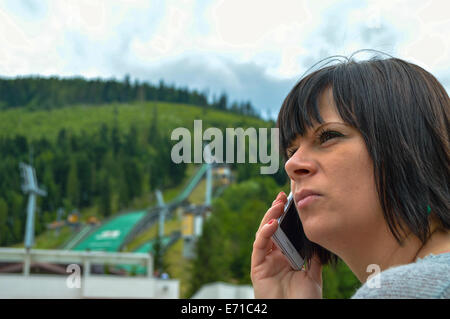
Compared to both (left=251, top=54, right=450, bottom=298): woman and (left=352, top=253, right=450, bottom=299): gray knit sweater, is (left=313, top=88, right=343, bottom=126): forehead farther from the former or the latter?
(left=352, top=253, right=450, bottom=299): gray knit sweater

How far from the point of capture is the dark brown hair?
84 cm

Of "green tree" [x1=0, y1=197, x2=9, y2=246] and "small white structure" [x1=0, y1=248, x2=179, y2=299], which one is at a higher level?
"green tree" [x1=0, y1=197, x2=9, y2=246]

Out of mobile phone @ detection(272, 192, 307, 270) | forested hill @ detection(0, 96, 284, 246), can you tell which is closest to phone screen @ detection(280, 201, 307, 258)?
mobile phone @ detection(272, 192, 307, 270)

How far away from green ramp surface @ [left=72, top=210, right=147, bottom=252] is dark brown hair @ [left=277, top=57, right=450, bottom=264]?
49.6 metres

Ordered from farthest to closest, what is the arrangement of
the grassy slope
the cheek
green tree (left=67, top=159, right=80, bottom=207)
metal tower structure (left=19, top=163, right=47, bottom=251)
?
green tree (left=67, top=159, right=80, bottom=207) → the grassy slope → metal tower structure (left=19, top=163, right=47, bottom=251) → the cheek

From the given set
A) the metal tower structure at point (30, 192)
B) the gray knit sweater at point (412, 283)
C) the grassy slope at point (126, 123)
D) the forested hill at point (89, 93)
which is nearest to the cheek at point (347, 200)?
the gray knit sweater at point (412, 283)

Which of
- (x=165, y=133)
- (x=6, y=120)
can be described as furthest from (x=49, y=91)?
(x=165, y=133)

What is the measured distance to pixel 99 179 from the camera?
58.0m

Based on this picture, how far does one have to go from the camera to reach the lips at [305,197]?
33.4 inches

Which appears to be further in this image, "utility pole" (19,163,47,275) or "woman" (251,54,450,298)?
"utility pole" (19,163,47,275)

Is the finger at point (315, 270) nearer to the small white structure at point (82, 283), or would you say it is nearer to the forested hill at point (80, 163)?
the small white structure at point (82, 283)

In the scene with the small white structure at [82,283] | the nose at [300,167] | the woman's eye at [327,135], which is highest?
the small white structure at [82,283]

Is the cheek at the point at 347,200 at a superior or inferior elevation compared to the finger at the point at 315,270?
superior

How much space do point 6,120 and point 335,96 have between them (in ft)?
226
